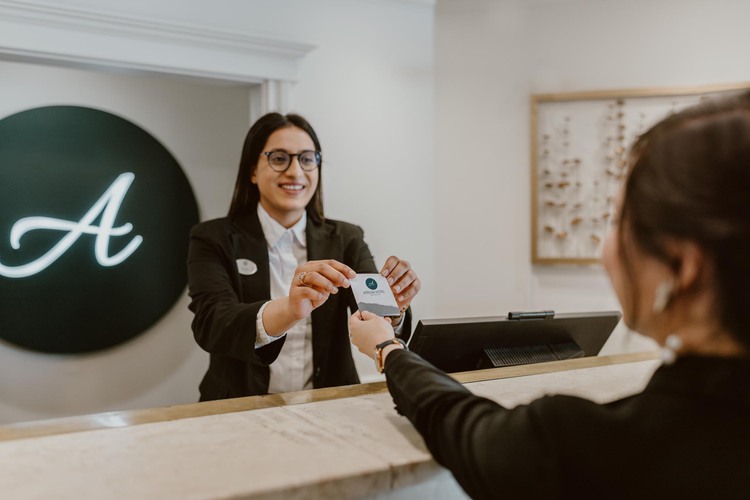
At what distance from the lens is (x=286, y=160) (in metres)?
2.18

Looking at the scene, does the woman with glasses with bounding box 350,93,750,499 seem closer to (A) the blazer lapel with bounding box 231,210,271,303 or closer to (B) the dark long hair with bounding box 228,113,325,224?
(A) the blazer lapel with bounding box 231,210,271,303

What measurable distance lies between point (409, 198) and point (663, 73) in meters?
1.53

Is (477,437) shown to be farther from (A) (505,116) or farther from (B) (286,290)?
(A) (505,116)

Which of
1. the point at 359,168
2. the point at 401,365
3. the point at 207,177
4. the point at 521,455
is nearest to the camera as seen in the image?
the point at 521,455

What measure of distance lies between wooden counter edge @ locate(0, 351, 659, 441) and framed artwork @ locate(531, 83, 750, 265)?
225cm

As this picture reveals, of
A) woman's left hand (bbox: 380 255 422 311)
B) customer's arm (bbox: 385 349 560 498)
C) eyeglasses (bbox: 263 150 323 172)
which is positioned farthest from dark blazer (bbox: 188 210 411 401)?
customer's arm (bbox: 385 349 560 498)

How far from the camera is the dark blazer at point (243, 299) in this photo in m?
1.91

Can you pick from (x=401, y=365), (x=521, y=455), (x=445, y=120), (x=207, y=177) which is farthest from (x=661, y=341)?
(x=207, y=177)

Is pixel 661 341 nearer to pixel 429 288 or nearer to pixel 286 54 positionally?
pixel 286 54

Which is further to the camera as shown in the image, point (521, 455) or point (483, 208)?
point (483, 208)

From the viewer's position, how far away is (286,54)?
3.27 meters

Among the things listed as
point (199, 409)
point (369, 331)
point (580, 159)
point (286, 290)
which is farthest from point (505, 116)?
point (199, 409)

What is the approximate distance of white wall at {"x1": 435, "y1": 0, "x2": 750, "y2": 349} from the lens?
3713 mm

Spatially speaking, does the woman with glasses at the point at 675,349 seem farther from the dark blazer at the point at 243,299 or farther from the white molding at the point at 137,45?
the white molding at the point at 137,45
